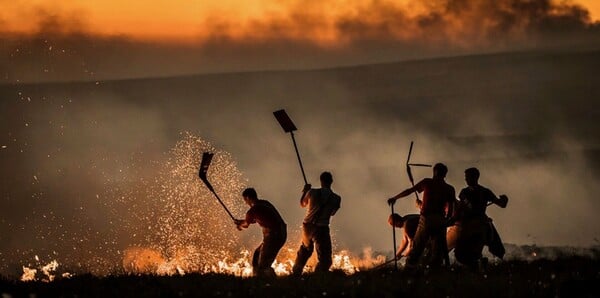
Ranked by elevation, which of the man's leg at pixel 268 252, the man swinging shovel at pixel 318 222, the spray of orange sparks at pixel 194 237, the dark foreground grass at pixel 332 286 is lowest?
the dark foreground grass at pixel 332 286

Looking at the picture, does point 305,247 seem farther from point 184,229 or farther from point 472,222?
point 184,229

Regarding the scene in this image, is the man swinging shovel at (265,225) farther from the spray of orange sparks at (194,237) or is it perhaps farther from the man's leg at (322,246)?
the man's leg at (322,246)

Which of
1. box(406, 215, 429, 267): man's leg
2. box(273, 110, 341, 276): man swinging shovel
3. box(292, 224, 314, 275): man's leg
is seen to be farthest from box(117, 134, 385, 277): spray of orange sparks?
box(406, 215, 429, 267): man's leg

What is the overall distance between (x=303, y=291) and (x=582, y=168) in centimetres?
5003

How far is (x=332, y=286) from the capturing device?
20047 millimetres

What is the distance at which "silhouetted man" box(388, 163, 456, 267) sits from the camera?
23.5 m

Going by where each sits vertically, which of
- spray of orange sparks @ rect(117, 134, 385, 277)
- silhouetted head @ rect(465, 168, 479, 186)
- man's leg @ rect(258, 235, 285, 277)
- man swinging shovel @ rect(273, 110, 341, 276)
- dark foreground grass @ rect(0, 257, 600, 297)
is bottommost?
dark foreground grass @ rect(0, 257, 600, 297)

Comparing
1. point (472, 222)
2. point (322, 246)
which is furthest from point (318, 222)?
point (472, 222)

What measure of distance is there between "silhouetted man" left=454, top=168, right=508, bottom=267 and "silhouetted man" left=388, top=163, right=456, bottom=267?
27cm

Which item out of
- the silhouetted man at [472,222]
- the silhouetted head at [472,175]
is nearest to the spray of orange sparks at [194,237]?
the silhouetted man at [472,222]

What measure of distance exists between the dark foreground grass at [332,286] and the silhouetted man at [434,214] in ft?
4.58

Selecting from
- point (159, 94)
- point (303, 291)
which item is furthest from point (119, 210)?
point (303, 291)

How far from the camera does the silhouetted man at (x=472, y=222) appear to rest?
77.7 feet

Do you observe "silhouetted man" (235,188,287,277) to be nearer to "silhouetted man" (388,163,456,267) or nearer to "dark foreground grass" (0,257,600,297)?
"dark foreground grass" (0,257,600,297)
